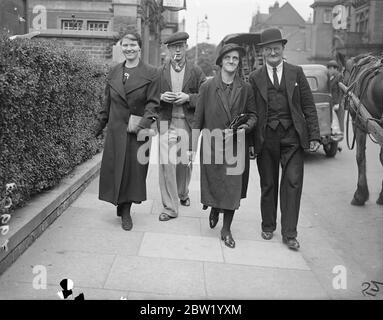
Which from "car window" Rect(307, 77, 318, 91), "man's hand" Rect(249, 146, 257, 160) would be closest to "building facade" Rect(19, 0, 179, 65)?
"car window" Rect(307, 77, 318, 91)

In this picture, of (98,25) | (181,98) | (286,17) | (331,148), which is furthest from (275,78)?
(286,17)

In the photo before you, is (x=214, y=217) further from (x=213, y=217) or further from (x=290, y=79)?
(x=290, y=79)

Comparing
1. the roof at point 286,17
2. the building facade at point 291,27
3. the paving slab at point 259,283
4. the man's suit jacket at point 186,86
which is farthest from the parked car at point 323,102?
the roof at point 286,17

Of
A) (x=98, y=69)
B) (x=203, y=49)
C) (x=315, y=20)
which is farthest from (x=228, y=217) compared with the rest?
(x=203, y=49)

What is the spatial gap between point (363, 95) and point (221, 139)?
94.3 inches

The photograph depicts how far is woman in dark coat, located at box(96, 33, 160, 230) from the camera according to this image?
17.6 feet

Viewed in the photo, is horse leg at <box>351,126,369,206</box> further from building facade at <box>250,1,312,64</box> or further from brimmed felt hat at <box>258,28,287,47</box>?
building facade at <box>250,1,312,64</box>

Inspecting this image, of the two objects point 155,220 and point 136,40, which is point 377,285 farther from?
point 136,40

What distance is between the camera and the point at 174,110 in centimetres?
618

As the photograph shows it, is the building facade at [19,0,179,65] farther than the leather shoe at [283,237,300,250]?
Yes

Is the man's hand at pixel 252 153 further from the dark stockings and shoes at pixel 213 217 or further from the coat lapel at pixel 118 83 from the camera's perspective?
the coat lapel at pixel 118 83

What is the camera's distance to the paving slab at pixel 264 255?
472 cm

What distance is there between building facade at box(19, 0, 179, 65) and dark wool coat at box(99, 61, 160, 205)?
10565 mm
